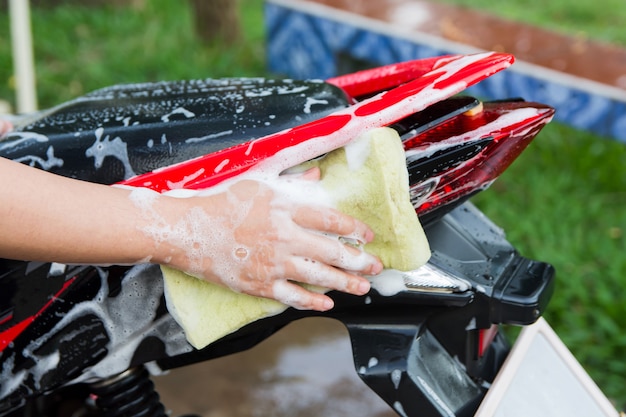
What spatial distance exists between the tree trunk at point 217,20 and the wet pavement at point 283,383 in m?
3.07

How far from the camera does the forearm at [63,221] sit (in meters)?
0.94

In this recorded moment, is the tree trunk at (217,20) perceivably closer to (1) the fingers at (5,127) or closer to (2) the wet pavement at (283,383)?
(2) the wet pavement at (283,383)

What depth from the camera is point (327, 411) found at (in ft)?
5.97

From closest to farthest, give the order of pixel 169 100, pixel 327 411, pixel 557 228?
pixel 169 100 < pixel 327 411 < pixel 557 228

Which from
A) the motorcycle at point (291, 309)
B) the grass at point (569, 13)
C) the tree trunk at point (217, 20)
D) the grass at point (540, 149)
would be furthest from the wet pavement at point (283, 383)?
the grass at point (569, 13)

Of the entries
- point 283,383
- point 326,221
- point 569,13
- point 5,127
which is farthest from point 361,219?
point 569,13

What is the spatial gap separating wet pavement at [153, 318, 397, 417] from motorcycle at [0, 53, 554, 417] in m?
0.63

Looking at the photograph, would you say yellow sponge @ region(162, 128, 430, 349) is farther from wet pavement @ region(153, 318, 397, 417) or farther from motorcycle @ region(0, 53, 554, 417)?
wet pavement @ region(153, 318, 397, 417)

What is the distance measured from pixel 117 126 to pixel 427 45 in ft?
8.75

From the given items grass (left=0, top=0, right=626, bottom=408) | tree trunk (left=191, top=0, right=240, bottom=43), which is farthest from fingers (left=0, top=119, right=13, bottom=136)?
tree trunk (left=191, top=0, right=240, bottom=43)

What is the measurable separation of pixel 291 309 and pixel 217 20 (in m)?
3.87

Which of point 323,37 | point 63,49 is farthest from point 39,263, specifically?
point 63,49

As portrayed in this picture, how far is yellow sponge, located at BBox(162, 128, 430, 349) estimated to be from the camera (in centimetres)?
101

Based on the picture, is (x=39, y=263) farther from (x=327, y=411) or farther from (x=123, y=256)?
(x=327, y=411)
